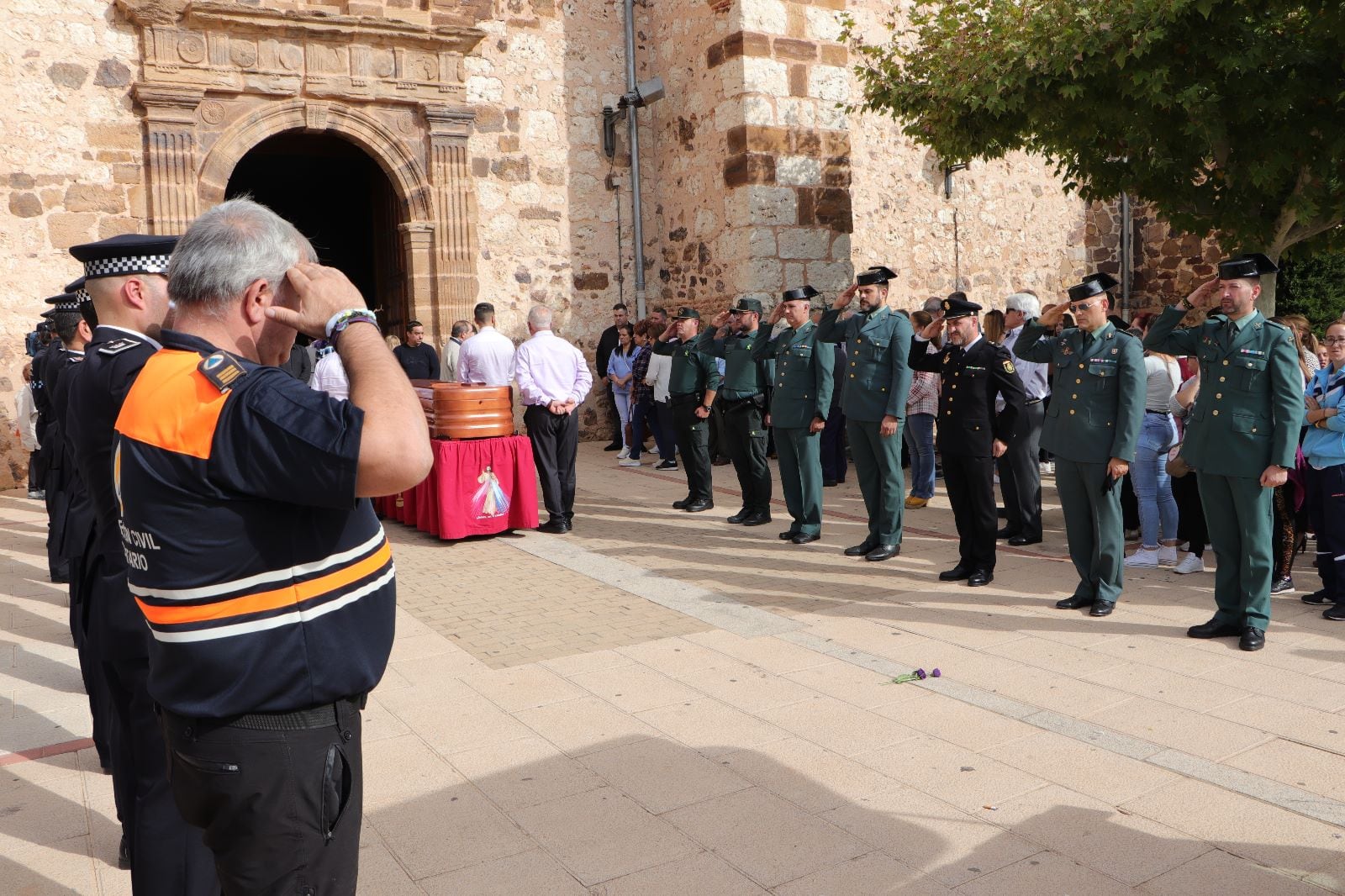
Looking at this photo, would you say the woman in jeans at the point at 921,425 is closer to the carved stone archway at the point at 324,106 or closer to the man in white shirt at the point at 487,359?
the man in white shirt at the point at 487,359

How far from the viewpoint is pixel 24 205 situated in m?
10.6

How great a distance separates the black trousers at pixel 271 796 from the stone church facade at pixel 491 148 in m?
10.2

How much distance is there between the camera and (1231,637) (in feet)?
17.0

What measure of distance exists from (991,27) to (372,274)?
349 inches

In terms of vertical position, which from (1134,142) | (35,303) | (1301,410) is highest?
(1134,142)

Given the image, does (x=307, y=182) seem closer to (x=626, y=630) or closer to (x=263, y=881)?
(x=626, y=630)

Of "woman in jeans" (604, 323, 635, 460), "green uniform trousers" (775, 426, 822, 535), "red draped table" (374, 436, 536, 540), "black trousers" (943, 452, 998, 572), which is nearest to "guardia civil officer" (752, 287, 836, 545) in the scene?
"green uniform trousers" (775, 426, 822, 535)

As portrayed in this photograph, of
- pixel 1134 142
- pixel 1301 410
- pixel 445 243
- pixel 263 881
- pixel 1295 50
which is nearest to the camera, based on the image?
pixel 263 881

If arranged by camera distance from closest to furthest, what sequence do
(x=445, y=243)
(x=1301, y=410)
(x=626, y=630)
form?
(x=1301, y=410) → (x=626, y=630) → (x=445, y=243)

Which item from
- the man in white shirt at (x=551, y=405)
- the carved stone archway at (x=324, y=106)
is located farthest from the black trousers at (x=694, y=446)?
the carved stone archway at (x=324, y=106)

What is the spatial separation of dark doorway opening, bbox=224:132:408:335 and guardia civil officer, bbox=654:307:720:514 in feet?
14.4

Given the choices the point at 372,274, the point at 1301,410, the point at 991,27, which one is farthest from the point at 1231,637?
the point at 372,274

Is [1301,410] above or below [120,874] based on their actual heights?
above

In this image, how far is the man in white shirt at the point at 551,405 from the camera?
8242mm
